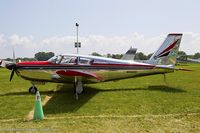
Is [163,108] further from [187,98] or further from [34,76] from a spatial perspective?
[34,76]

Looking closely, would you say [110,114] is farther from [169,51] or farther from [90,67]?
[169,51]

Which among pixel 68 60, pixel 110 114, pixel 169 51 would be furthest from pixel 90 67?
pixel 110 114

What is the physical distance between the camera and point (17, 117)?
7.85 meters

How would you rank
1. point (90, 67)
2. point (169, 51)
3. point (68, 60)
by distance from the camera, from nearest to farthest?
point (68, 60), point (90, 67), point (169, 51)

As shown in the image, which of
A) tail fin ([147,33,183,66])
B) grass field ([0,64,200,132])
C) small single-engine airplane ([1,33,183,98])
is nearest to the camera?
grass field ([0,64,200,132])

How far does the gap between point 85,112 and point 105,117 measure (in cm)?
102

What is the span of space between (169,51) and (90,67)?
15.8 ft

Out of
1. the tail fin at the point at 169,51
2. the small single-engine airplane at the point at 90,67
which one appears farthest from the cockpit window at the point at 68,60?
the tail fin at the point at 169,51

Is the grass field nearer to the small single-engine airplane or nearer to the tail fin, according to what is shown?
the small single-engine airplane

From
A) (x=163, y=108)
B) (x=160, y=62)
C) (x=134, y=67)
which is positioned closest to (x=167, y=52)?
(x=160, y=62)

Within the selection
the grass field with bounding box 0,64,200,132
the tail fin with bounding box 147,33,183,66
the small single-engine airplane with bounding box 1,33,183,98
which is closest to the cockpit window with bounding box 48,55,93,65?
the small single-engine airplane with bounding box 1,33,183,98

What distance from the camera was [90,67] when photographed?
1277cm

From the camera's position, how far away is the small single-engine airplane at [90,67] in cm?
1252

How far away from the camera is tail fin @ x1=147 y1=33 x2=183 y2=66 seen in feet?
45.5
